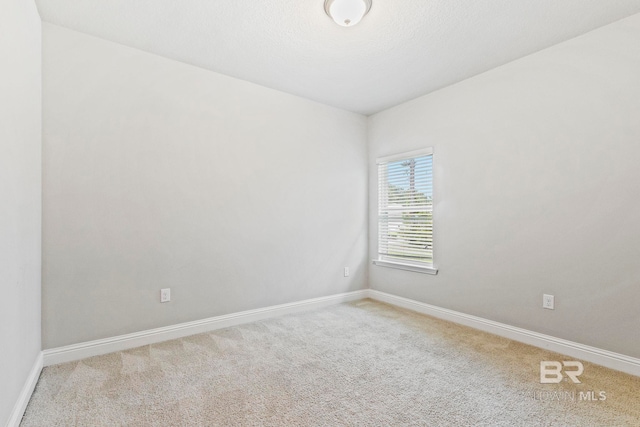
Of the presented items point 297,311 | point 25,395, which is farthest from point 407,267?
point 25,395

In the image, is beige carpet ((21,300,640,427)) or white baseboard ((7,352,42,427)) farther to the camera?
beige carpet ((21,300,640,427))

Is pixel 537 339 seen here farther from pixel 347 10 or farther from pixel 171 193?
pixel 171 193

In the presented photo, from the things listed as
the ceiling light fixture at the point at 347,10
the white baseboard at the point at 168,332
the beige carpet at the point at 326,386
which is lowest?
the beige carpet at the point at 326,386

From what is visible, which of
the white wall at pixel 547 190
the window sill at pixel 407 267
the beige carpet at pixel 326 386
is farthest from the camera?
the window sill at pixel 407 267

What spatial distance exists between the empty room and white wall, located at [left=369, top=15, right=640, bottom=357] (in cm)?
2

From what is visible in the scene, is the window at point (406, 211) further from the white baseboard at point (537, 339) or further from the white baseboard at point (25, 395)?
the white baseboard at point (25, 395)

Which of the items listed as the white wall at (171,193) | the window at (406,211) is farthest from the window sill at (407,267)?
the white wall at (171,193)

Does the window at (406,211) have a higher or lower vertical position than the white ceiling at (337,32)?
lower

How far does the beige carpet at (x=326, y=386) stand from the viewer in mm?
1679

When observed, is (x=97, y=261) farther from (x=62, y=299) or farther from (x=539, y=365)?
(x=539, y=365)

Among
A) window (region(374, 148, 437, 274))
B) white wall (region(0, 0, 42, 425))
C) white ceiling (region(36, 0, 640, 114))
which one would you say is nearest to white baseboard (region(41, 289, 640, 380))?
white wall (region(0, 0, 42, 425))

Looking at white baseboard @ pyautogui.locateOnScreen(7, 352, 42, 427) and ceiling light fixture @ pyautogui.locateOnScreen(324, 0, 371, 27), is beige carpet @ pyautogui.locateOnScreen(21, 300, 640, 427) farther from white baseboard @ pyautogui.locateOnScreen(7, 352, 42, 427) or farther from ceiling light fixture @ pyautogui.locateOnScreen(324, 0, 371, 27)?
ceiling light fixture @ pyautogui.locateOnScreen(324, 0, 371, 27)

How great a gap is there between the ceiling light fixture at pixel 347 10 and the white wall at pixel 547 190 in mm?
1632

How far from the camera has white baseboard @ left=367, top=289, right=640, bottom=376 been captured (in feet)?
7.26
